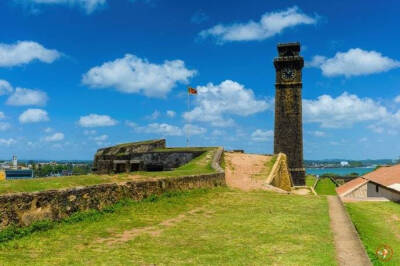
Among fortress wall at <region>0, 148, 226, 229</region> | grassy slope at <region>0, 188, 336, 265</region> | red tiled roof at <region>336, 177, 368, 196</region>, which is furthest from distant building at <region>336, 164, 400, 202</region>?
fortress wall at <region>0, 148, 226, 229</region>

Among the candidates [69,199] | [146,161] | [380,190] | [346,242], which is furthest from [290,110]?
[69,199]

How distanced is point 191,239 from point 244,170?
44.9 feet

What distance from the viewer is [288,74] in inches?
1426

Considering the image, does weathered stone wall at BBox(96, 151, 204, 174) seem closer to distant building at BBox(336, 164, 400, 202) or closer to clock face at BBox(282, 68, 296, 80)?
distant building at BBox(336, 164, 400, 202)

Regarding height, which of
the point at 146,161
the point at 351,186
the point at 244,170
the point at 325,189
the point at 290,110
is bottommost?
the point at 325,189

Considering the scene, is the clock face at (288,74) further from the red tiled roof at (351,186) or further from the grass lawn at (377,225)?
the grass lawn at (377,225)

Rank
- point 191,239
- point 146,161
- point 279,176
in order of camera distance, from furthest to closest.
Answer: point 146,161 → point 279,176 → point 191,239

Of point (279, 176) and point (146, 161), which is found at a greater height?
point (146, 161)

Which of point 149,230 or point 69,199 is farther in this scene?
point 69,199

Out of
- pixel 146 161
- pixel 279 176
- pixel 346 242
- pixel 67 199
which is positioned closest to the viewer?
pixel 346 242

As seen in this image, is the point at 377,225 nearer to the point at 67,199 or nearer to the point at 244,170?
the point at 67,199

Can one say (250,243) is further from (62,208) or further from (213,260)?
(62,208)

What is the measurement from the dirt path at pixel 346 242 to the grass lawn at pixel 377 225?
1.36 ft

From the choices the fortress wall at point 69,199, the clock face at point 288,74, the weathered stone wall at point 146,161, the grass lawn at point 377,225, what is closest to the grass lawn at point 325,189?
the clock face at point 288,74
